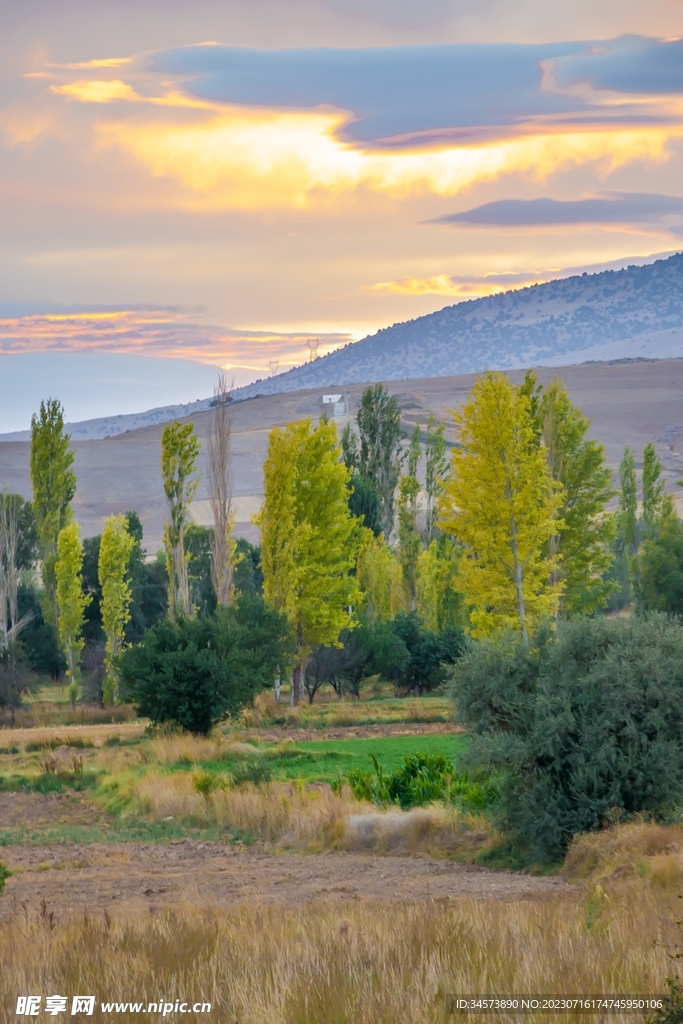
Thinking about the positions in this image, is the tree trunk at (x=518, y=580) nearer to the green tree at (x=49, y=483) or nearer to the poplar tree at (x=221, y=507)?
the poplar tree at (x=221, y=507)

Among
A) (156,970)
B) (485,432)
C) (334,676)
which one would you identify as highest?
(485,432)

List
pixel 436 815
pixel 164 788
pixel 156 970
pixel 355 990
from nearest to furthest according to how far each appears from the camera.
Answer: pixel 355 990 < pixel 156 970 < pixel 436 815 < pixel 164 788

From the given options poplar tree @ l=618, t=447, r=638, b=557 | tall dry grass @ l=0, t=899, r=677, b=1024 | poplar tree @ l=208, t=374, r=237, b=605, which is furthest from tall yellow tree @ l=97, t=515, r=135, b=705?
tall dry grass @ l=0, t=899, r=677, b=1024

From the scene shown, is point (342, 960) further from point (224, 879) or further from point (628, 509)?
point (628, 509)

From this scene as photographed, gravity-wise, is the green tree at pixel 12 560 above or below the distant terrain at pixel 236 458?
below

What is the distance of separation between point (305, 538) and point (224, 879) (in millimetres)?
27316

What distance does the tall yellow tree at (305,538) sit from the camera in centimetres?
3991

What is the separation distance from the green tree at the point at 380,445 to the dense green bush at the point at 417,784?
160ft

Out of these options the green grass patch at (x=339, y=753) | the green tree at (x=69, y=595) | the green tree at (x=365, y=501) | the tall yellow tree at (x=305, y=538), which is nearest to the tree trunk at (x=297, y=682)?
the tall yellow tree at (x=305, y=538)

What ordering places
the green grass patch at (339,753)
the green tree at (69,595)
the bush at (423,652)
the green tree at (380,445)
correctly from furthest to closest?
1. the green tree at (380,445)
2. the green tree at (69,595)
3. the bush at (423,652)
4. the green grass patch at (339,753)

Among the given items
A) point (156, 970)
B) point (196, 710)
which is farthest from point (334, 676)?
point (156, 970)

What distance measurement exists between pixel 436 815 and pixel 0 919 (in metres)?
6.86

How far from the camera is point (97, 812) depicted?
20.4 m

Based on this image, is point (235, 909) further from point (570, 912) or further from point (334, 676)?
point (334, 676)
